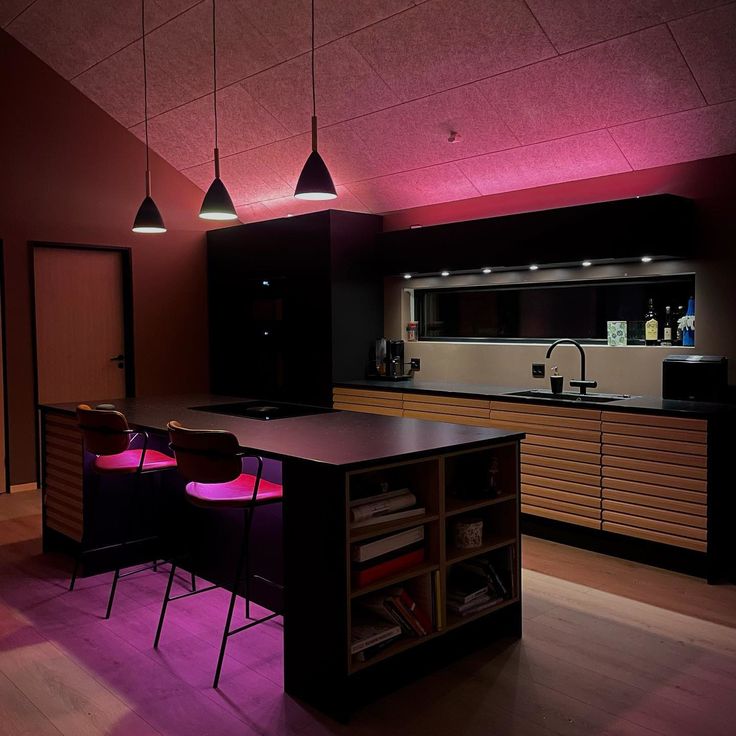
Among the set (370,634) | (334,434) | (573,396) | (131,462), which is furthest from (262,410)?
(573,396)

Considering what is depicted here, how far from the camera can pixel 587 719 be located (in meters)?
2.41

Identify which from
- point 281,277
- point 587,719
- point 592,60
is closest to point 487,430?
point 587,719

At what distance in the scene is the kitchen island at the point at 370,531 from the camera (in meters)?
2.47

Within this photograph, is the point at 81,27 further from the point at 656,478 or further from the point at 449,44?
the point at 656,478

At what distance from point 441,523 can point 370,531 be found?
32 centimetres

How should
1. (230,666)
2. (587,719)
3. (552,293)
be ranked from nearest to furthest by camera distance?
(587,719)
(230,666)
(552,293)

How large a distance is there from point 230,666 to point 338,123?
12.1 ft

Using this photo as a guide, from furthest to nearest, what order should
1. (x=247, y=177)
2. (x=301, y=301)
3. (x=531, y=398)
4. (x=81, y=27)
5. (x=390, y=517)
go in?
(x=247, y=177), (x=301, y=301), (x=81, y=27), (x=531, y=398), (x=390, y=517)

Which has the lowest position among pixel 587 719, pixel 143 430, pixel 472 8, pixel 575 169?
pixel 587 719

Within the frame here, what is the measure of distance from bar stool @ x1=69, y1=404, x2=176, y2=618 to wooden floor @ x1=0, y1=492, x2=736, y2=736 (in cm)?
22

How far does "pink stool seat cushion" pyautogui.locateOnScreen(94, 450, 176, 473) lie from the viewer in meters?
3.57

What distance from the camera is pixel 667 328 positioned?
4.52 m

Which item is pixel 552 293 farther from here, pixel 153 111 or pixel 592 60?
pixel 153 111

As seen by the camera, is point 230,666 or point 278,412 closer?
point 230,666
